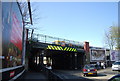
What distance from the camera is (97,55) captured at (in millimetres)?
35969

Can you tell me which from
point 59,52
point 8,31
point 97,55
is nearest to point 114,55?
point 97,55

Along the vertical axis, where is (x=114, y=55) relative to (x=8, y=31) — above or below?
below

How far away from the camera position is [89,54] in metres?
35.2

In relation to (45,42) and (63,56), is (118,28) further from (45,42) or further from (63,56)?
(45,42)

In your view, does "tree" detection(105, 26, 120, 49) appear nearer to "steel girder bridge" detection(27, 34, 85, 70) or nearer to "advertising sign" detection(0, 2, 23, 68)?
"steel girder bridge" detection(27, 34, 85, 70)

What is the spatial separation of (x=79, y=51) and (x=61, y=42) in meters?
5.34

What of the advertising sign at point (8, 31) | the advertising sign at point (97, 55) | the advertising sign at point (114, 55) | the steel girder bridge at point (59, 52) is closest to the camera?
the advertising sign at point (8, 31)

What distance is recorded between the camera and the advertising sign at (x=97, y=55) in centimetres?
3516

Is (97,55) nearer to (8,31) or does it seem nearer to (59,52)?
(59,52)

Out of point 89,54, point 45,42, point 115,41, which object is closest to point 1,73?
point 45,42

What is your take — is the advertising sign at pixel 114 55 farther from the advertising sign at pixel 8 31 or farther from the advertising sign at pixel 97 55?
the advertising sign at pixel 8 31

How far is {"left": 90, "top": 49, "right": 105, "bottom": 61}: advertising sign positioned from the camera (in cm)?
3516

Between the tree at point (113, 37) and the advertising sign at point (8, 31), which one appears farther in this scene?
the tree at point (113, 37)

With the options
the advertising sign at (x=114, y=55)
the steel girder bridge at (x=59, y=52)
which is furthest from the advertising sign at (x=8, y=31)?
the advertising sign at (x=114, y=55)
